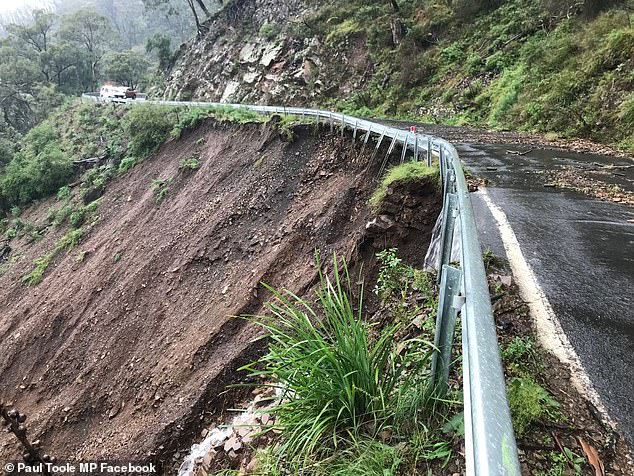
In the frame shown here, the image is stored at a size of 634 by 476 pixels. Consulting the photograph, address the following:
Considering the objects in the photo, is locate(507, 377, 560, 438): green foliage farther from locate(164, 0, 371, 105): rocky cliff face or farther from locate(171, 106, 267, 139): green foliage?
locate(164, 0, 371, 105): rocky cliff face

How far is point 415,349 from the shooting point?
3381 millimetres

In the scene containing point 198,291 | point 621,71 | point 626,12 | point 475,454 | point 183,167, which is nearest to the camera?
point 475,454

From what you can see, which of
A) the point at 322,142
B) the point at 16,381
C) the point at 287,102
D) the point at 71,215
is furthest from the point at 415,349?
the point at 287,102

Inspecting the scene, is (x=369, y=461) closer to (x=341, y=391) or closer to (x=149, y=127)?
(x=341, y=391)

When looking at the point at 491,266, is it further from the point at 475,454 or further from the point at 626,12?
the point at 626,12

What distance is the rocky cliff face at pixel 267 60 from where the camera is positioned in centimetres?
2611

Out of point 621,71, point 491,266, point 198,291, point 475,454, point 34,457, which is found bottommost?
point 198,291

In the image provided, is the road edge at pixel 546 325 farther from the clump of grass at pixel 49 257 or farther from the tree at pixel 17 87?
the tree at pixel 17 87

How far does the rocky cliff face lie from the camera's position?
26109mm

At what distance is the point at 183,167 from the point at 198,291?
8702mm

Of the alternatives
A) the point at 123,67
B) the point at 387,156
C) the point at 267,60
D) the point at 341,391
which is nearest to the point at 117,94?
the point at 267,60

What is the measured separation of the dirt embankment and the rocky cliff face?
441 inches

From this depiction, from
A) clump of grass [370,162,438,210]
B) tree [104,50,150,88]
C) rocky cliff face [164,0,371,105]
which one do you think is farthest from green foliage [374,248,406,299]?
tree [104,50,150,88]

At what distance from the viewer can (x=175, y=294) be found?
10672 mm
